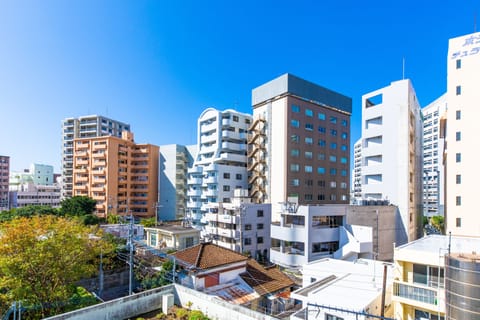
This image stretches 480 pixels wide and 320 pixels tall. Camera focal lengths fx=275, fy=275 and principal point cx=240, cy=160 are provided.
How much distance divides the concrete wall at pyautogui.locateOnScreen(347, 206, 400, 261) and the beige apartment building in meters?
55.2

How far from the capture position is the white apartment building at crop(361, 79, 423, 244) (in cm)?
3878

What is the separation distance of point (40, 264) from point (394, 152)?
42.2 metres

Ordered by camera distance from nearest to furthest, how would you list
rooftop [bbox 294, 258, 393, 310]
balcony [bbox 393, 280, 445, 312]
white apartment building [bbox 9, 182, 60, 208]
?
balcony [bbox 393, 280, 445, 312], rooftop [bbox 294, 258, 393, 310], white apartment building [bbox 9, 182, 60, 208]

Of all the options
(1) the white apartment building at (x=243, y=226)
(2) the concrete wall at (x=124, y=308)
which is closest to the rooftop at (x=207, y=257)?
(2) the concrete wall at (x=124, y=308)

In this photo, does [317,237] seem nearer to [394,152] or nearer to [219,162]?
[394,152]

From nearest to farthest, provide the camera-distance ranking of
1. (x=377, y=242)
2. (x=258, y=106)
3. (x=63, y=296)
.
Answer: (x=63, y=296), (x=377, y=242), (x=258, y=106)

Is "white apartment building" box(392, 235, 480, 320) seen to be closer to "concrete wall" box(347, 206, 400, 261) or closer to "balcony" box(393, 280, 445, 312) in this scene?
"balcony" box(393, 280, 445, 312)

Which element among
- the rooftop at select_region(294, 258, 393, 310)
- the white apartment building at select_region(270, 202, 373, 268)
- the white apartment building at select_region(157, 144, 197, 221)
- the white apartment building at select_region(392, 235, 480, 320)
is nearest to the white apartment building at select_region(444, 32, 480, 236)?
the white apartment building at select_region(270, 202, 373, 268)

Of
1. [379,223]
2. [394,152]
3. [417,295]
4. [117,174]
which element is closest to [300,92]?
[394,152]

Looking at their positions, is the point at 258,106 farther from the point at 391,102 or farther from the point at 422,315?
the point at 422,315

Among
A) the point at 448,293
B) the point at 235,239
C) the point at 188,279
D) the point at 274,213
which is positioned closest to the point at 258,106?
the point at 274,213

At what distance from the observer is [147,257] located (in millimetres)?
30922

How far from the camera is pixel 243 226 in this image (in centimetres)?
4084

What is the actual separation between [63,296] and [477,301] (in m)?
21.4
